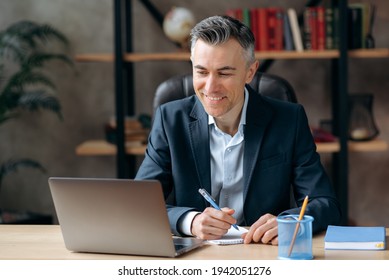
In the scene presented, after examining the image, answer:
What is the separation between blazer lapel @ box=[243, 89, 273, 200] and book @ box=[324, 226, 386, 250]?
434 millimetres

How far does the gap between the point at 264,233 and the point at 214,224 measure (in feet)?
0.42

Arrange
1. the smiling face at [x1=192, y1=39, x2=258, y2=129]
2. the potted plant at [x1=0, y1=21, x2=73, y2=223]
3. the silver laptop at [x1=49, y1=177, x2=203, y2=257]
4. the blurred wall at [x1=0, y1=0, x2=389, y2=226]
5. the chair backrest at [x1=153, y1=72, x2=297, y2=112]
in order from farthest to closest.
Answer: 1. the blurred wall at [x1=0, y1=0, x2=389, y2=226]
2. the potted plant at [x1=0, y1=21, x2=73, y2=223]
3. the chair backrest at [x1=153, y1=72, x2=297, y2=112]
4. the smiling face at [x1=192, y1=39, x2=258, y2=129]
5. the silver laptop at [x1=49, y1=177, x2=203, y2=257]

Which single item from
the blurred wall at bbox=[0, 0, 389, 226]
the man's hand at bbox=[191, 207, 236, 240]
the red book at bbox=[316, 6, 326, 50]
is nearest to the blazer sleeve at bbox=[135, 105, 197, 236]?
the man's hand at bbox=[191, 207, 236, 240]

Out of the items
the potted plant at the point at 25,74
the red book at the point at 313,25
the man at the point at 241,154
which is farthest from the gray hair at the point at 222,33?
the potted plant at the point at 25,74

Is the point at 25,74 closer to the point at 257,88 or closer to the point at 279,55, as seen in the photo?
the point at 279,55

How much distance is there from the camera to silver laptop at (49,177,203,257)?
1.77 meters

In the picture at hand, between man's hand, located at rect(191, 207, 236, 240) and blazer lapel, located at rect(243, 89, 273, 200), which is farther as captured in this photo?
blazer lapel, located at rect(243, 89, 273, 200)

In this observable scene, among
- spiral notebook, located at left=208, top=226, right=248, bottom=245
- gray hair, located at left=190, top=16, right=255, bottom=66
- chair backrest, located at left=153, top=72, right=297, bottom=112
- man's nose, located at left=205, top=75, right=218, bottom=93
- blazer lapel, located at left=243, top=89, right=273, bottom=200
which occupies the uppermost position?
gray hair, located at left=190, top=16, right=255, bottom=66

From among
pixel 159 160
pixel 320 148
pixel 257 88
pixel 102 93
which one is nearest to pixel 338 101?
pixel 320 148

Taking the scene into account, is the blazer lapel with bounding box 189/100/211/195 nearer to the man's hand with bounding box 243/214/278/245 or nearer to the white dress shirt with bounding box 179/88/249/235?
the white dress shirt with bounding box 179/88/249/235

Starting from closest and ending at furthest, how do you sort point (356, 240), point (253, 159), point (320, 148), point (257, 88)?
point (356, 240)
point (253, 159)
point (257, 88)
point (320, 148)

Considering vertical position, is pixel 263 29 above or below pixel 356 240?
above

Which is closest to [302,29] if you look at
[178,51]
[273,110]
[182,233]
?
[178,51]

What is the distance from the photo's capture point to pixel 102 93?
15.1 ft
